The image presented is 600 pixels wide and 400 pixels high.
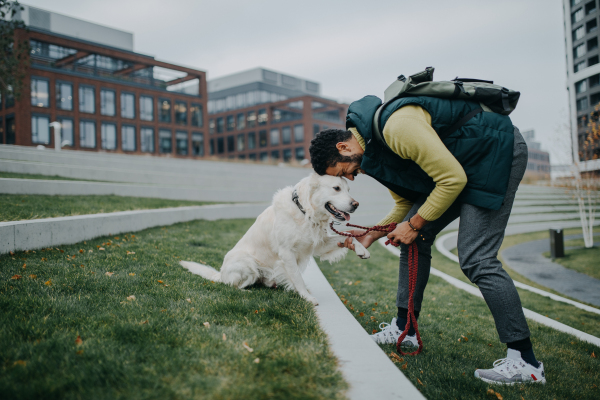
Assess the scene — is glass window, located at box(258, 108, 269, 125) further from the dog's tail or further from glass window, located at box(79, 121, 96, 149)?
the dog's tail

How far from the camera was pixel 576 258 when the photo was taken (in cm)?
1075

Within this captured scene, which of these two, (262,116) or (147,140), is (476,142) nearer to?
(147,140)

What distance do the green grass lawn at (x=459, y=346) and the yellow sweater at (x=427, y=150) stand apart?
1062mm

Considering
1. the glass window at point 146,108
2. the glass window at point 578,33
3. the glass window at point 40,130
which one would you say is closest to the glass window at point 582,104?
the glass window at point 578,33

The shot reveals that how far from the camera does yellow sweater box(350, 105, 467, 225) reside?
218 cm

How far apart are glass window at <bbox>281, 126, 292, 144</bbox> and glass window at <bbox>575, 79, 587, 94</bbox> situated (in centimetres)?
3389

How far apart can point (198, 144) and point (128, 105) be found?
883 cm

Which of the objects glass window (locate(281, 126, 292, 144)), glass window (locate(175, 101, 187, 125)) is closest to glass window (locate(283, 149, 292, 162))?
glass window (locate(281, 126, 292, 144))

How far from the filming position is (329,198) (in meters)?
3.24

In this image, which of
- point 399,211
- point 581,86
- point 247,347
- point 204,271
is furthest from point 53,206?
point 581,86

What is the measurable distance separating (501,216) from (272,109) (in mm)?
56763

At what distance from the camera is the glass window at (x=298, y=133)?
54.7 metres

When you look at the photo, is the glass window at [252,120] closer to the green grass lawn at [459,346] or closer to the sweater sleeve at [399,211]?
the green grass lawn at [459,346]

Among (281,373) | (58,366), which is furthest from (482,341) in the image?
(58,366)
